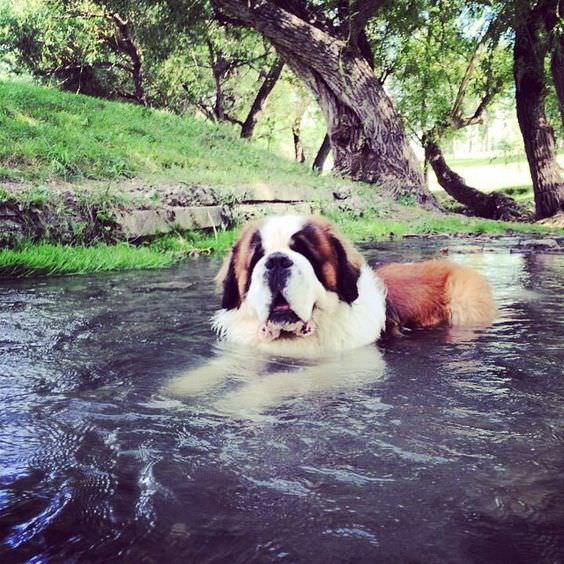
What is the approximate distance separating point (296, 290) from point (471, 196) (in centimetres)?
1903

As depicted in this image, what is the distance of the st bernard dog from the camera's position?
356cm

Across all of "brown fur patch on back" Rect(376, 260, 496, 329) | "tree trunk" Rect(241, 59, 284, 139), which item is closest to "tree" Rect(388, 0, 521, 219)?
"tree trunk" Rect(241, 59, 284, 139)

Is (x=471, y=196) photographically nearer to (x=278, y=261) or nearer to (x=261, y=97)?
(x=261, y=97)

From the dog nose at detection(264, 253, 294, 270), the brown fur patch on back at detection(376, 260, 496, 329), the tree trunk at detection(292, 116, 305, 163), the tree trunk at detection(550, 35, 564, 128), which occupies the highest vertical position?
the tree trunk at detection(292, 116, 305, 163)

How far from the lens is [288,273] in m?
3.49

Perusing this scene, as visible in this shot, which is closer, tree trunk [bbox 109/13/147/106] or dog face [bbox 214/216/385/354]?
dog face [bbox 214/216/385/354]

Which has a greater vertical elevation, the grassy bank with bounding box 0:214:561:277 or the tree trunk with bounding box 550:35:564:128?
the tree trunk with bounding box 550:35:564:128

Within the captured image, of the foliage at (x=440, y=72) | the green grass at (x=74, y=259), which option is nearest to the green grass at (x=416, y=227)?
the green grass at (x=74, y=259)

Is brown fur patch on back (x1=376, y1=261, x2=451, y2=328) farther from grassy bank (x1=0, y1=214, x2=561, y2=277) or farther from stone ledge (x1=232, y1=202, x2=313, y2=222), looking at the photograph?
stone ledge (x1=232, y1=202, x2=313, y2=222)

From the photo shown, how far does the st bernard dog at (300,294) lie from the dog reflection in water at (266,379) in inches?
5.8

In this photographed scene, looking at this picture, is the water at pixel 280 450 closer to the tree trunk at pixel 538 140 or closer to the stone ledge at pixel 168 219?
the stone ledge at pixel 168 219

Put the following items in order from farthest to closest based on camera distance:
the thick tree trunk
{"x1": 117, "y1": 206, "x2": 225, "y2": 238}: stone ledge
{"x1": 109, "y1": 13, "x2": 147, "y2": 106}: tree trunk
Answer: {"x1": 109, "y1": 13, "x2": 147, "y2": 106}: tree trunk → the thick tree trunk → {"x1": 117, "y1": 206, "x2": 225, "y2": 238}: stone ledge

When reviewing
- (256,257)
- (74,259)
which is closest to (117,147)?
(74,259)

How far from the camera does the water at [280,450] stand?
1574 mm
